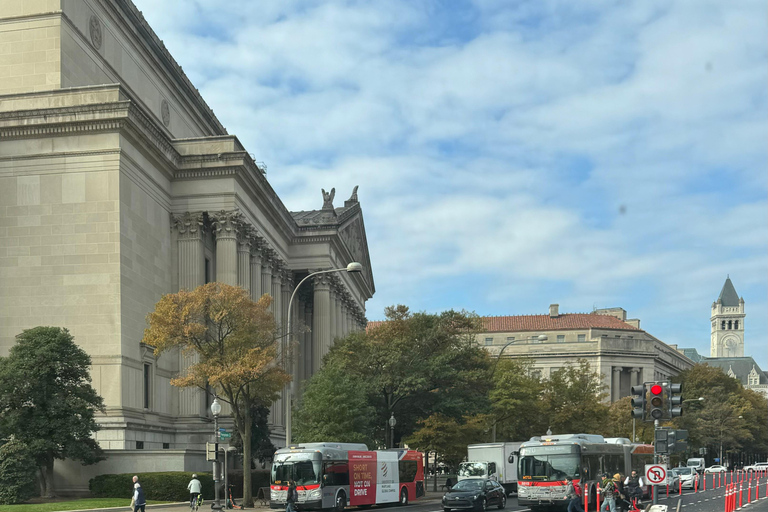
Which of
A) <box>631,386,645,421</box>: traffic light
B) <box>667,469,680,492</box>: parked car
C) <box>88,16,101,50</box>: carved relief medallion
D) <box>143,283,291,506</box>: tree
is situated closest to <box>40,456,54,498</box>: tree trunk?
<box>143,283,291,506</box>: tree

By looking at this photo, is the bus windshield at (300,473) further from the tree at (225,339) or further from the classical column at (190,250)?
the classical column at (190,250)

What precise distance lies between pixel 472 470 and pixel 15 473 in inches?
1025

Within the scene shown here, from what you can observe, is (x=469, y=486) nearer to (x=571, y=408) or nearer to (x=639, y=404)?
(x=639, y=404)

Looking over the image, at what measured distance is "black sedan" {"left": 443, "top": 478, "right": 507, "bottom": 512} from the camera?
39.1m

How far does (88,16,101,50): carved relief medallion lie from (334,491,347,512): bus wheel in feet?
100.0

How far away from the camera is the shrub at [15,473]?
37219mm

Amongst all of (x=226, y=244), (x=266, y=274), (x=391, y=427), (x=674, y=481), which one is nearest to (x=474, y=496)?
(x=391, y=427)

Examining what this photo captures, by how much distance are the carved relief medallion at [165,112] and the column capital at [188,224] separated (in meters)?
10.8

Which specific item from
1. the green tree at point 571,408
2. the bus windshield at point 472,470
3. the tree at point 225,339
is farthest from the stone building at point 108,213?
the green tree at point 571,408

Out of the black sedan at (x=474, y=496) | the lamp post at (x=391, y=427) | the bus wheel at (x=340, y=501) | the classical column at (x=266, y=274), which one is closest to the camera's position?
the bus wheel at (x=340, y=501)

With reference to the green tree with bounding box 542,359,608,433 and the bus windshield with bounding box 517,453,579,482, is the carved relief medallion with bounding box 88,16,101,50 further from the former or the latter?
the green tree with bounding box 542,359,608,433

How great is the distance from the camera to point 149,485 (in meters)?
41.2

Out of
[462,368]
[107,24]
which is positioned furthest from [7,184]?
[462,368]

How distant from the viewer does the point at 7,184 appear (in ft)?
159
